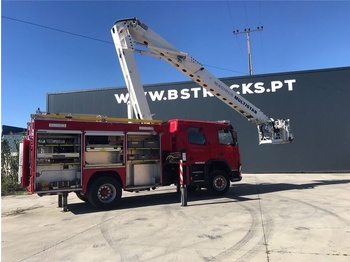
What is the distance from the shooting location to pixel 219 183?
1267 cm

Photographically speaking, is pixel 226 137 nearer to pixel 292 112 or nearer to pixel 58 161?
pixel 58 161

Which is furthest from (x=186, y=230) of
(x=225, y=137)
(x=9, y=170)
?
(x=9, y=170)

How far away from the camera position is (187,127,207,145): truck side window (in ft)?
40.5

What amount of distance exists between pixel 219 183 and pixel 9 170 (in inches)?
409

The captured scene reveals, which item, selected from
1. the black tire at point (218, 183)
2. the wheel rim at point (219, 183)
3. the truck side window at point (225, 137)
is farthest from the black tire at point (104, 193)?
the truck side window at point (225, 137)

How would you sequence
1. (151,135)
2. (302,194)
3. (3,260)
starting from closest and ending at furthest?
1. (3,260)
2. (151,135)
3. (302,194)

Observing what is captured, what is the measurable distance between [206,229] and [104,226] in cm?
243

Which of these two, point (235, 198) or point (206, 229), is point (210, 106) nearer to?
point (235, 198)

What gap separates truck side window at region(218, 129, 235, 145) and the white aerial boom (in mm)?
2401

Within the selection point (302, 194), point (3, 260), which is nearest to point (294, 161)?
point (302, 194)

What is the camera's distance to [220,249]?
5898mm

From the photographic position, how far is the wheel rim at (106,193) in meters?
10.2

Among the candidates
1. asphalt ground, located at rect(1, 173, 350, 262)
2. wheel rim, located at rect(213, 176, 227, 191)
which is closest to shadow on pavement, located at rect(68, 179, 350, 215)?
asphalt ground, located at rect(1, 173, 350, 262)

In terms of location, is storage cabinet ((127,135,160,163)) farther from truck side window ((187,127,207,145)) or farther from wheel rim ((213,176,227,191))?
wheel rim ((213,176,227,191))
